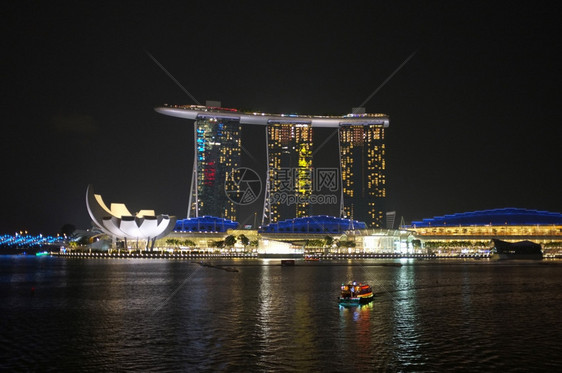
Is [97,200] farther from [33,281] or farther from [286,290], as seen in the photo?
[286,290]

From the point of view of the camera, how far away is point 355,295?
38.7 m

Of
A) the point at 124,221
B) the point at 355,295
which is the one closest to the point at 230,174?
the point at 124,221

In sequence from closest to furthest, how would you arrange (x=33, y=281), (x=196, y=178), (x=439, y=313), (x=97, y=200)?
(x=439, y=313)
(x=33, y=281)
(x=97, y=200)
(x=196, y=178)

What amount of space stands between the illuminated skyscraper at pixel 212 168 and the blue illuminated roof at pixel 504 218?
220ft

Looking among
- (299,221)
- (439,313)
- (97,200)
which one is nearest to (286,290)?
(439,313)

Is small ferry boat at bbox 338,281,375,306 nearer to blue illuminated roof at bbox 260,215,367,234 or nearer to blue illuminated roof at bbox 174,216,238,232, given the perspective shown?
blue illuminated roof at bbox 260,215,367,234

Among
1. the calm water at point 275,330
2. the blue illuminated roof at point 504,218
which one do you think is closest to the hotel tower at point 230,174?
the blue illuminated roof at point 504,218

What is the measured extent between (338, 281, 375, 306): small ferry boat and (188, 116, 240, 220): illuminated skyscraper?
148 meters

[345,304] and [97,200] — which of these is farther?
[97,200]

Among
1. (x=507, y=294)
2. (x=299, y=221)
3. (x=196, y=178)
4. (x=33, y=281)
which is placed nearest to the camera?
(x=507, y=294)

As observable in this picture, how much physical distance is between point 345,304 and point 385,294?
7.59 metres

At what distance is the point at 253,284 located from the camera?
53.1 metres

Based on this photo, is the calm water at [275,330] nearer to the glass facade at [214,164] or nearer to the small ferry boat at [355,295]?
the small ferry boat at [355,295]

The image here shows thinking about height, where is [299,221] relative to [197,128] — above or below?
below
